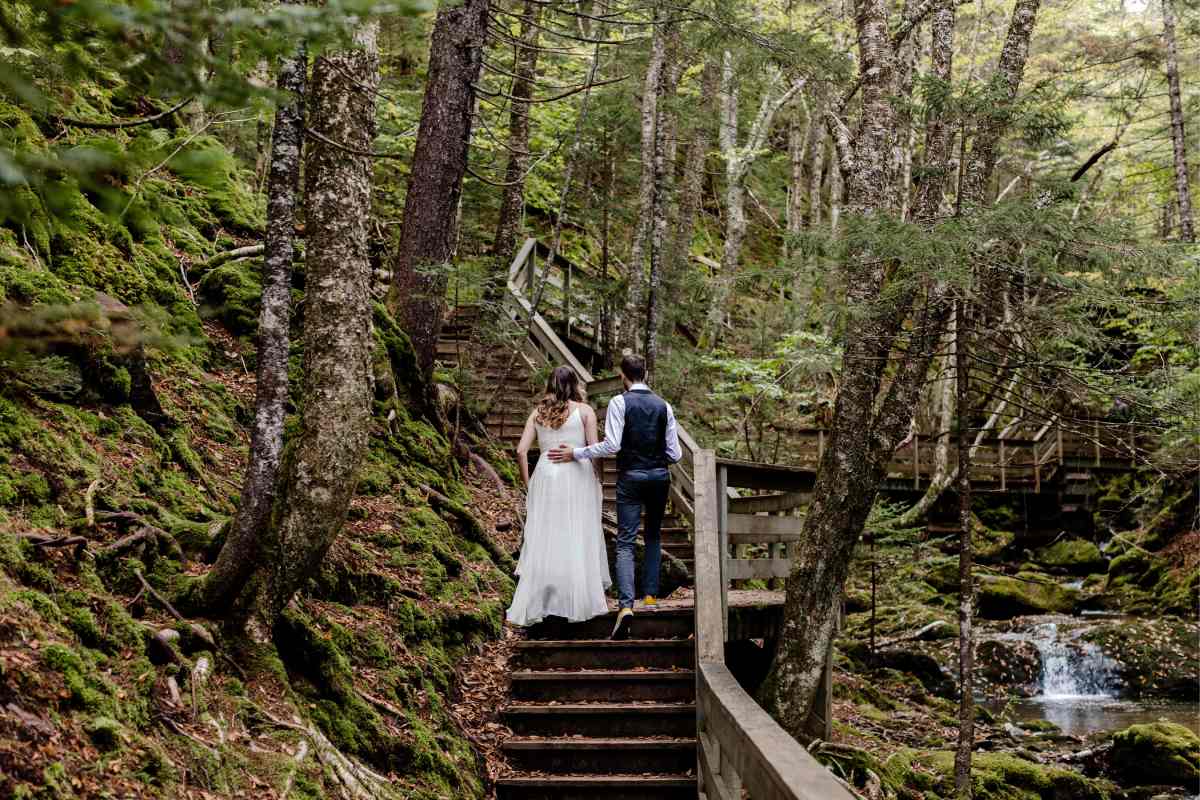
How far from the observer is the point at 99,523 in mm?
4902

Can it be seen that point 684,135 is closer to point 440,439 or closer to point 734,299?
point 734,299

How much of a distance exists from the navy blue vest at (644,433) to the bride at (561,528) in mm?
389

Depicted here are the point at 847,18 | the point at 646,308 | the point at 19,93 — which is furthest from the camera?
the point at 847,18

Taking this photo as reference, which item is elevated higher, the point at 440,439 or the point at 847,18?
the point at 847,18

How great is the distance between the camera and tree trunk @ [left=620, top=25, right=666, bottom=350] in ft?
46.3

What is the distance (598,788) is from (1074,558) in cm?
2086

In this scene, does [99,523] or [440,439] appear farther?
[440,439]

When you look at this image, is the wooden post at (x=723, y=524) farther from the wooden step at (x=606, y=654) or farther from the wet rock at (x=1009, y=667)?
the wet rock at (x=1009, y=667)


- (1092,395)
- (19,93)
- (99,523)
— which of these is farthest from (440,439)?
(19,93)

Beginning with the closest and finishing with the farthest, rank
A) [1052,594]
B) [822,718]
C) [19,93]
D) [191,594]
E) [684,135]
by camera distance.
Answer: [19,93], [191,594], [822,718], [1052,594], [684,135]

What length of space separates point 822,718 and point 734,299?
16.3 metres

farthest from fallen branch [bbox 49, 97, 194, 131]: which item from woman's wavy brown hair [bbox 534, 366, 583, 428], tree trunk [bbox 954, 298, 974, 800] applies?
tree trunk [bbox 954, 298, 974, 800]

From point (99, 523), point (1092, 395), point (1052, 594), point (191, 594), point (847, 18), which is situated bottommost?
point (1052, 594)

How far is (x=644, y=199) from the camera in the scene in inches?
575
